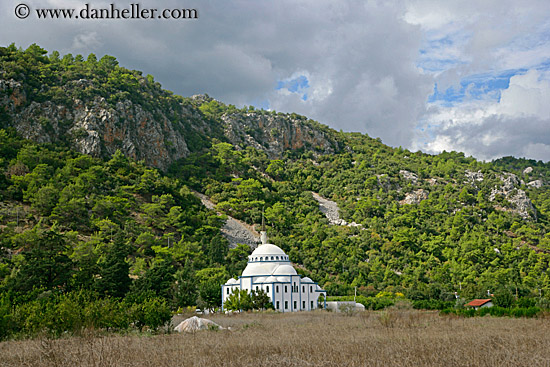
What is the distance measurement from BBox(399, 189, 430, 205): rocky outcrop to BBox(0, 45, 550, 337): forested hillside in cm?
36

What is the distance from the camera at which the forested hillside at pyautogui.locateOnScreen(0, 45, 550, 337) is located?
49031 millimetres

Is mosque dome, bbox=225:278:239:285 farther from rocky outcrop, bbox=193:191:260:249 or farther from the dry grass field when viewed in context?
the dry grass field

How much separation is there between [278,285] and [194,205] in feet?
113

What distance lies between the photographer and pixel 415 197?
337 feet

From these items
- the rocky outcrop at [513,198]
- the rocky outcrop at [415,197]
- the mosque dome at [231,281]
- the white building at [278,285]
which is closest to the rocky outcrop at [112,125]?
the mosque dome at [231,281]

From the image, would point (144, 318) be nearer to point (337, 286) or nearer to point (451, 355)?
point (451, 355)

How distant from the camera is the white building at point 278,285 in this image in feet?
168

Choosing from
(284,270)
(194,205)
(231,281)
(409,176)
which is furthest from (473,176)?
(231,281)

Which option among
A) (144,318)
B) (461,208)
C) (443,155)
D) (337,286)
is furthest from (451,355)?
(443,155)

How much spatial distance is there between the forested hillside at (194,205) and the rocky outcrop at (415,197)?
14.2 inches

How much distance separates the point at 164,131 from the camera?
102m

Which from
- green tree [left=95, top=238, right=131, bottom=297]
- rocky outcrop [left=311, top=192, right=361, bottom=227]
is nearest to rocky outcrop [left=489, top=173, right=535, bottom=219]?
rocky outcrop [left=311, top=192, right=361, bottom=227]

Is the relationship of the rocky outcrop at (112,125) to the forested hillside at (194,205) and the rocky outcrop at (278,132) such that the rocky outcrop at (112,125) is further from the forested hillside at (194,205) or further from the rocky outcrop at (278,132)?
the rocky outcrop at (278,132)

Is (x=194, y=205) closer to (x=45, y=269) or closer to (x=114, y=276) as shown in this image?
(x=114, y=276)
